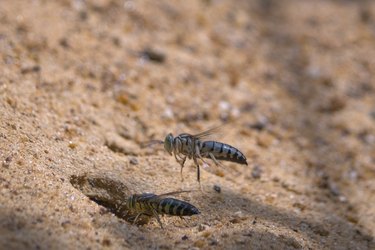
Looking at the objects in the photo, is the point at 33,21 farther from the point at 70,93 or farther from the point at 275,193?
the point at 275,193

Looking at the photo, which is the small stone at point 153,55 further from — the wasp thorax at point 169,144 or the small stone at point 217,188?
the small stone at point 217,188

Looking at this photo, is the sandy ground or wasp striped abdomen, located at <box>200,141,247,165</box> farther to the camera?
wasp striped abdomen, located at <box>200,141,247,165</box>

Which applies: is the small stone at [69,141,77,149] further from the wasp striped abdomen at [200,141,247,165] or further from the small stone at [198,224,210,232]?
the small stone at [198,224,210,232]

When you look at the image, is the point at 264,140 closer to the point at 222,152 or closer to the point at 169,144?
the point at 222,152

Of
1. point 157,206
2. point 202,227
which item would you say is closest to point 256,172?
point 202,227

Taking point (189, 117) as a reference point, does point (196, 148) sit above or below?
below

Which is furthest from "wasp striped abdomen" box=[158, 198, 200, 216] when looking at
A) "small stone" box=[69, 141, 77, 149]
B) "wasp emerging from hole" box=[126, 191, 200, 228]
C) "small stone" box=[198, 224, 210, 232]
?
"small stone" box=[69, 141, 77, 149]
